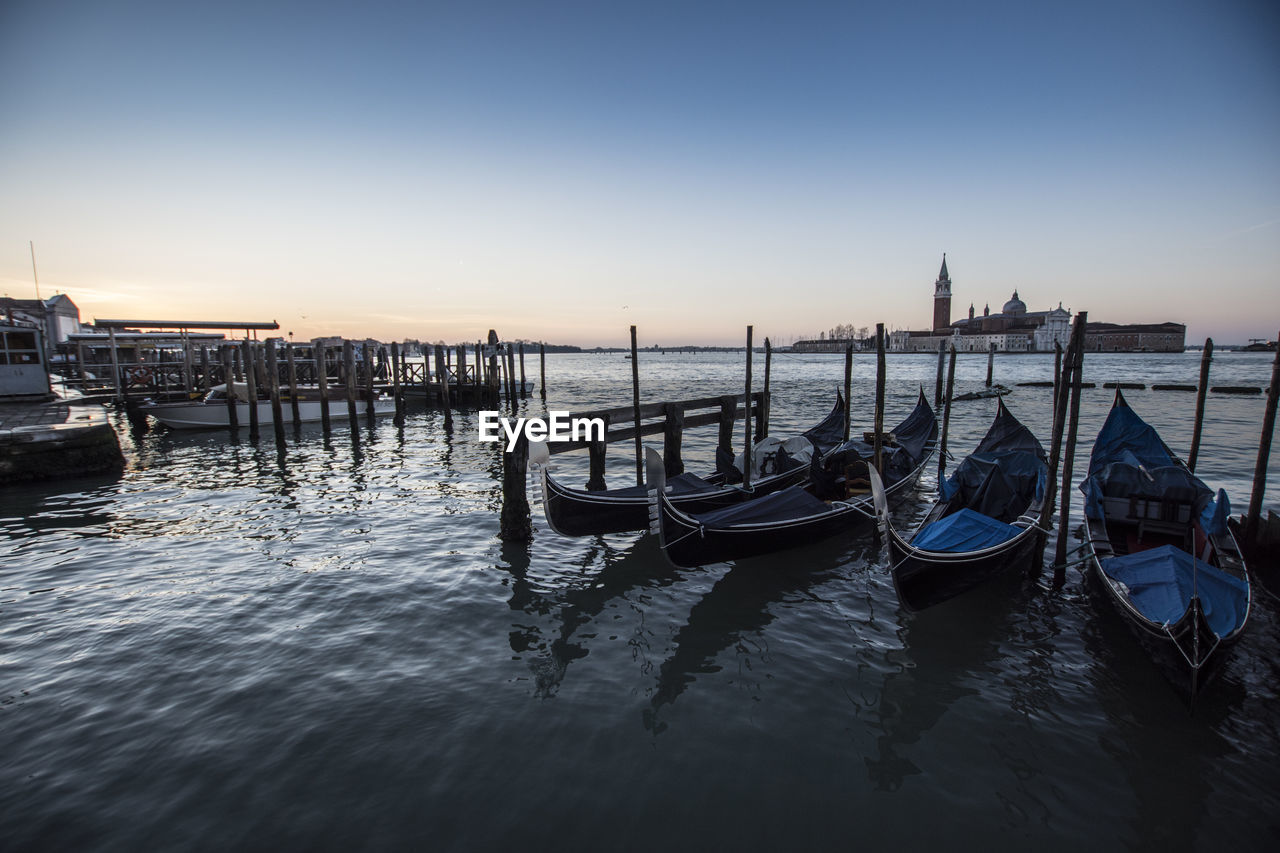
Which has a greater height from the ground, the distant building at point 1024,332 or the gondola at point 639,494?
the distant building at point 1024,332

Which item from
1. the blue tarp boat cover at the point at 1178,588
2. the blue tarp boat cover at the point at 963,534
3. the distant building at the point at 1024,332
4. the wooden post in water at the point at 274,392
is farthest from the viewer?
the distant building at the point at 1024,332

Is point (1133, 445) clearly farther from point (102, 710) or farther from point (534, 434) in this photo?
point (102, 710)

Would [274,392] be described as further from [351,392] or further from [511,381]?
[511,381]

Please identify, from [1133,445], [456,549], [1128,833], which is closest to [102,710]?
[456,549]

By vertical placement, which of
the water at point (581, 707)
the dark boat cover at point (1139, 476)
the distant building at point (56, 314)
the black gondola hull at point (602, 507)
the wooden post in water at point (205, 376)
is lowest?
the water at point (581, 707)

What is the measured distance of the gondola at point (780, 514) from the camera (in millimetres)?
6469

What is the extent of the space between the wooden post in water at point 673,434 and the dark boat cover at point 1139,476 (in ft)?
19.7

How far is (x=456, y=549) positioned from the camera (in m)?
8.04

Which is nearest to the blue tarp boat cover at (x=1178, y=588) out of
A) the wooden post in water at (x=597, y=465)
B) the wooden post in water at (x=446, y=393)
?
the wooden post in water at (x=597, y=465)

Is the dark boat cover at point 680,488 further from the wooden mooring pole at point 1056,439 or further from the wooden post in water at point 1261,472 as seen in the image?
the wooden post in water at point 1261,472

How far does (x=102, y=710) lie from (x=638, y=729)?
4203 millimetres

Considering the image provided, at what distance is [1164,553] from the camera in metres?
5.27

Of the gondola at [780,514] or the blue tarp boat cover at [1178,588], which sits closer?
the blue tarp boat cover at [1178,588]

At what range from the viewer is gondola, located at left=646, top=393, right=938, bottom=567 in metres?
6.47
